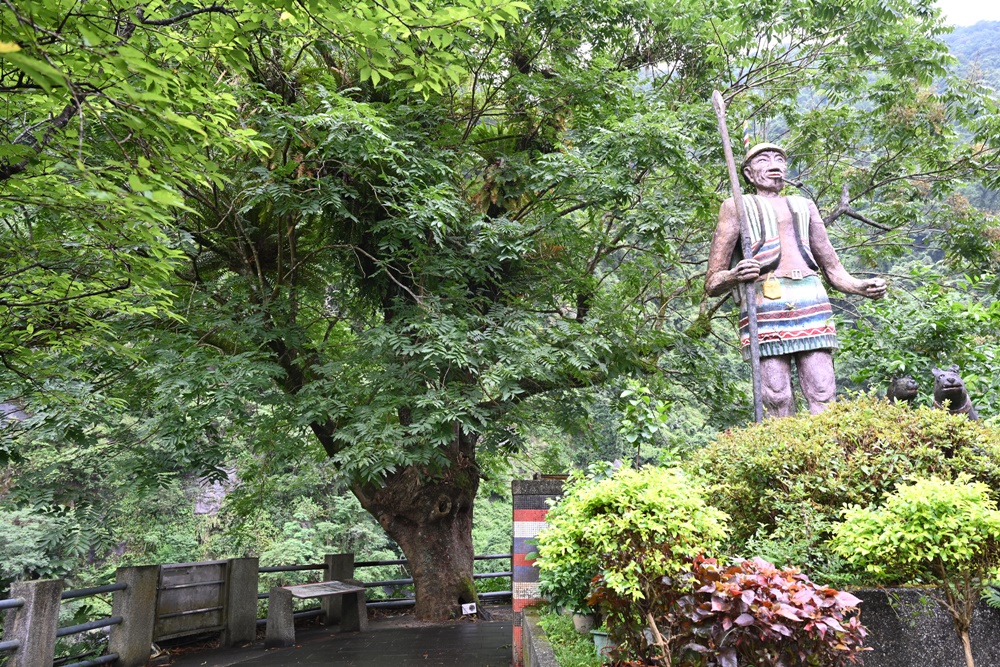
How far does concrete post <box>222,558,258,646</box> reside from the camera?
9.53 meters

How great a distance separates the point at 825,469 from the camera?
168 inches

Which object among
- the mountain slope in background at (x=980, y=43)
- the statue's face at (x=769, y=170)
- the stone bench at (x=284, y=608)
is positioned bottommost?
the stone bench at (x=284, y=608)

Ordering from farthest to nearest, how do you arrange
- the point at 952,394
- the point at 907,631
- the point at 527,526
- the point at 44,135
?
1. the point at 527,526
2. the point at 952,394
3. the point at 44,135
4. the point at 907,631

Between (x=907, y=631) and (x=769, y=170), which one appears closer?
(x=907, y=631)

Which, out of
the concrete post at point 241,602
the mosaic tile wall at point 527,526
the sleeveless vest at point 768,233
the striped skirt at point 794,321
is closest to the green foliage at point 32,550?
the concrete post at point 241,602

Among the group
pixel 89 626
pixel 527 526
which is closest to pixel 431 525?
pixel 89 626

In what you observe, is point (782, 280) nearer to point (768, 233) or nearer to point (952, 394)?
point (768, 233)

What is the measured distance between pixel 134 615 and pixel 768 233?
303 inches

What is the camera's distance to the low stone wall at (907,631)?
3.67m

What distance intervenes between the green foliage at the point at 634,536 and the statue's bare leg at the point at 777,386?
3034 millimetres

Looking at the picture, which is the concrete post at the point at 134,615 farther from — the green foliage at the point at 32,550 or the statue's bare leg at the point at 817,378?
the statue's bare leg at the point at 817,378

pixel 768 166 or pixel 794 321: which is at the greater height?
pixel 768 166

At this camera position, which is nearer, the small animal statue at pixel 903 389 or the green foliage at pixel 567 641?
the green foliage at pixel 567 641

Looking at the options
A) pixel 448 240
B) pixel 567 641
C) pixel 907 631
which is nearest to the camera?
pixel 907 631
